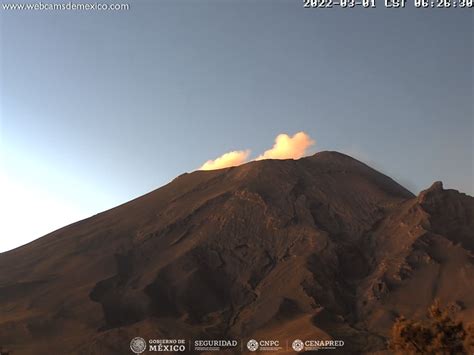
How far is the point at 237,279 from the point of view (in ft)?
335

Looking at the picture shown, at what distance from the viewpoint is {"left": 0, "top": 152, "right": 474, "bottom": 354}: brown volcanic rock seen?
8519cm

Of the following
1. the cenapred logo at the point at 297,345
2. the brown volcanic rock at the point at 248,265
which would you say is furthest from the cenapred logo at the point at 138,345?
the cenapred logo at the point at 297,345

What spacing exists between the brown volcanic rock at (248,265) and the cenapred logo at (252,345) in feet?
8.89

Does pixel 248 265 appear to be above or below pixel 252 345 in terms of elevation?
above

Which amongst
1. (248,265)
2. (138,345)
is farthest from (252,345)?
(248,265)

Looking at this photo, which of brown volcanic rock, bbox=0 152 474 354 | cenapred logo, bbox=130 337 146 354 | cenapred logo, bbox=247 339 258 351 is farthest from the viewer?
brown volcanic rock, bbox=0 152 474 354

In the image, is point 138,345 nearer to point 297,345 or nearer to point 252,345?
point 252,345

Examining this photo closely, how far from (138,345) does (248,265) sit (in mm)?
30378

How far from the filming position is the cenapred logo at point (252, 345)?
78875mm

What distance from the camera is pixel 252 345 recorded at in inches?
3162

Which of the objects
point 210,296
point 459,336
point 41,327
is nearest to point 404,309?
point 210,296

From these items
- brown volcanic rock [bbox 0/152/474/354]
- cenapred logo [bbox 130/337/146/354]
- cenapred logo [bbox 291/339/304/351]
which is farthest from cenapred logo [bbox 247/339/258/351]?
cenapred logo [bbox 130/337/146/354]

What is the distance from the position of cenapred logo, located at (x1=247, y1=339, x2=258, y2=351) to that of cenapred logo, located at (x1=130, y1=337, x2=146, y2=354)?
1407 cm

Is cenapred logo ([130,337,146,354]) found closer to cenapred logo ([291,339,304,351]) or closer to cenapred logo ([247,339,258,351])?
cenapred logo ([247,339,258,351])
